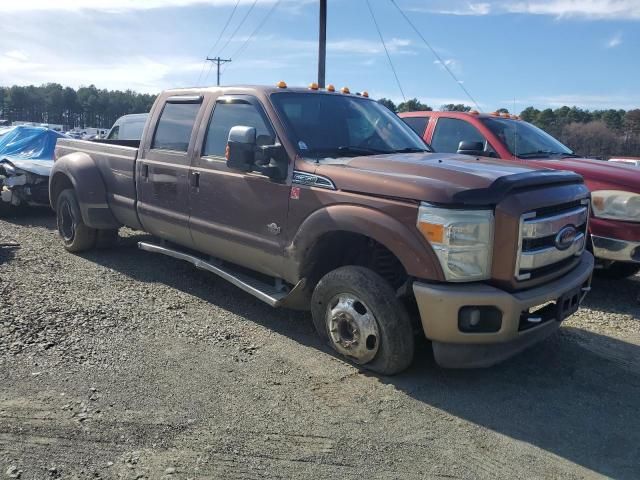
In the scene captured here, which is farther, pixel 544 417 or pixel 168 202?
pixel 168 202

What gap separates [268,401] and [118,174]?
3798 millimetres

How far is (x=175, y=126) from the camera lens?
5699 millimetres

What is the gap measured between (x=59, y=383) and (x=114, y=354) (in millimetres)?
547

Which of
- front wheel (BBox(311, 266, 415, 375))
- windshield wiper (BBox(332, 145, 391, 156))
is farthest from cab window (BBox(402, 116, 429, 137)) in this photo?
front wheel (BBox(311, 266, 415, 375))

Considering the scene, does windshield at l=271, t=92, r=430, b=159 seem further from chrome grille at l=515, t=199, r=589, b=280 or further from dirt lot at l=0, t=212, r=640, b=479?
dirt lot at l=0, t=212, r=640, b=479

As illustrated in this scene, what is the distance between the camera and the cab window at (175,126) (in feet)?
18.0

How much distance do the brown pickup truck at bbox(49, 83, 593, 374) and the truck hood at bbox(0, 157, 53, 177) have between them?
467 cm

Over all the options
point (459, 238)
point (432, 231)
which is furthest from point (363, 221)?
point (459, 238)

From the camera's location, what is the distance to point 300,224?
4266 millimetres

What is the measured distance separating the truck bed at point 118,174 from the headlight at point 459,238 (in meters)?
3.78

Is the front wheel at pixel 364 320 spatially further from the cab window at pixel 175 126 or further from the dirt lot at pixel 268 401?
the cab window at pixel 175 126

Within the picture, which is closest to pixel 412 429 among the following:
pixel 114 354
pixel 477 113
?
pixel 114 354

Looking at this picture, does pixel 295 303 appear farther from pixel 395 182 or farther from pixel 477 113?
pixel 477 113

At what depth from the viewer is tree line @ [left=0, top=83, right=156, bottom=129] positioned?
81.7 metres
